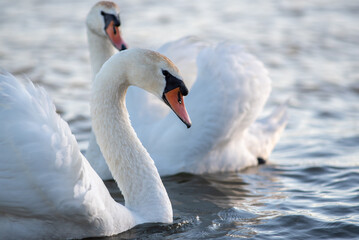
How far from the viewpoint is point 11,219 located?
505 cm

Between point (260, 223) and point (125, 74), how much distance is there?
5.60 ft

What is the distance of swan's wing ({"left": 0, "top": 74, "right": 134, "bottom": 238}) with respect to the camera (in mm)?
4789

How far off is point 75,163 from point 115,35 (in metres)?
2.82

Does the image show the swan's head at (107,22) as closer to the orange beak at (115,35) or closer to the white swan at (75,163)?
the orange beak at (115,35)

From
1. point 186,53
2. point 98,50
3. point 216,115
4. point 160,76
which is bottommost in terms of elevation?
point 216,115

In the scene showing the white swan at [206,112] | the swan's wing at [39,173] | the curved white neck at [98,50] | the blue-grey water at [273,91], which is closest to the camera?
the swan's wing at [39,173]

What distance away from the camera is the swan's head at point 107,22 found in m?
7.52

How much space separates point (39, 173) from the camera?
A: 15.8ft

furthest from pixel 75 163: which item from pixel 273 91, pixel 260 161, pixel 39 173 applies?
pixel 273 91

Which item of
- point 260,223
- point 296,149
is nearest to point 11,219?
point 260,223

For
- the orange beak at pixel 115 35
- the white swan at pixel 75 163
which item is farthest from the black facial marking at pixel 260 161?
the white swan at pixel 75 163

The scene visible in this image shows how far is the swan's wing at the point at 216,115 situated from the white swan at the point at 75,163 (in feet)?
4.95

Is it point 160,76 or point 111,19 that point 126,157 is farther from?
point 111,19

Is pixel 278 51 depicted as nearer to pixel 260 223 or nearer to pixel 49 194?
pixel 260 223
